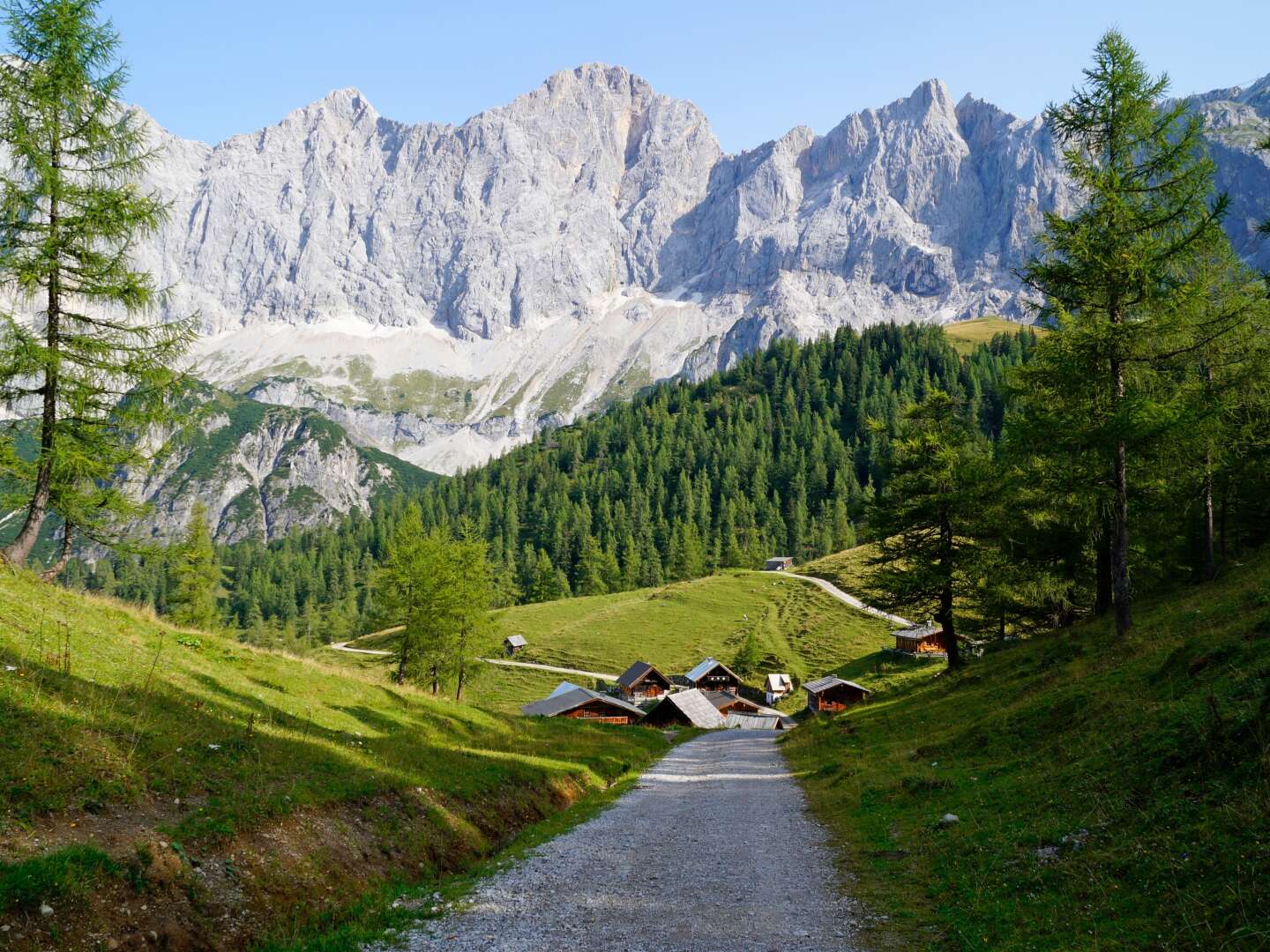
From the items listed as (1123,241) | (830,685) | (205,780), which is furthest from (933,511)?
(830,685)

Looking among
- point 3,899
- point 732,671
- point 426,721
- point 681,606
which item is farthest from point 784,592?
point 3,899

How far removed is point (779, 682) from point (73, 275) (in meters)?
76.9

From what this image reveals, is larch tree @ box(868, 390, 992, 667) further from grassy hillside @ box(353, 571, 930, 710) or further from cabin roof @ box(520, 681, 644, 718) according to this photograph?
grassy hillside @ box(353, 571, 930, 710)

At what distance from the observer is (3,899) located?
290 inches

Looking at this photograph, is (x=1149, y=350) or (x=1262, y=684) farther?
(x=1149, y=350)

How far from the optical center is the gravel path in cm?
975

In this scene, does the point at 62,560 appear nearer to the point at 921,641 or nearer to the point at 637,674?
the point at 637,674

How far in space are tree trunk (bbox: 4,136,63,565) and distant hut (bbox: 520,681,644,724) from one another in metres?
46.2

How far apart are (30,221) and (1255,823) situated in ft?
93.4

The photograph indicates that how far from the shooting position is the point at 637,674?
82875mm

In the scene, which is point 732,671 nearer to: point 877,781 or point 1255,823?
point 877,781

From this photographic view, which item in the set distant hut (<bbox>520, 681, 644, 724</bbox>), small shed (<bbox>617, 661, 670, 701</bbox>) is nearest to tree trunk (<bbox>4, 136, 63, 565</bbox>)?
distant hut (<bbox>520, 681, 644, 724</bbox>)

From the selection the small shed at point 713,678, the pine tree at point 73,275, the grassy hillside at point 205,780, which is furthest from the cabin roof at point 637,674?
the pine tree at point 73,275

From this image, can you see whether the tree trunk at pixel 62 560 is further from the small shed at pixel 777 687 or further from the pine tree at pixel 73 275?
the small shed at pixel 777 687
